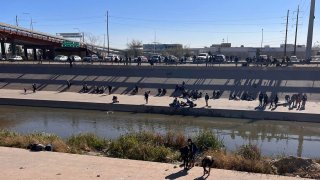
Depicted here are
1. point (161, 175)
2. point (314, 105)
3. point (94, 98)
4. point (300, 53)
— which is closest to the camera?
point (161, 175)

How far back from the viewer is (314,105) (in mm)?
28188

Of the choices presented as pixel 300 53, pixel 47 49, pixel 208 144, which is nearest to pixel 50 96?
pixel 208 144

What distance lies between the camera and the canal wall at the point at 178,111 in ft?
82.3

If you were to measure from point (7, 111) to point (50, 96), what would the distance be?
486 cm

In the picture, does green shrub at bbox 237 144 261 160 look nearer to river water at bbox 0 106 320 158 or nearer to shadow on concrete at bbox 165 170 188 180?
shadow on concrete at bbox 165 170 188 180

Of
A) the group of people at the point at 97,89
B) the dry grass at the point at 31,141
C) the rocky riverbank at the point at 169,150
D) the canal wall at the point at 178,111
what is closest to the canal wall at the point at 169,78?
the group of people at the point at 97,89

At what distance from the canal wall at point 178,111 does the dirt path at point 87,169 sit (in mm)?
13634

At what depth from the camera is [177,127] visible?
23875 millimetres

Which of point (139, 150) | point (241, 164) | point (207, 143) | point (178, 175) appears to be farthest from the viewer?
point (207, 143)

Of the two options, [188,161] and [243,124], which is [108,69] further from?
[188,161]

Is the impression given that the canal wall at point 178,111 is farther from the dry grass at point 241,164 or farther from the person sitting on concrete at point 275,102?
the dry grass at point 241,164

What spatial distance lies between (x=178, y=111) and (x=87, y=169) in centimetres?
1518

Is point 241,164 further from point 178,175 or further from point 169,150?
point 169,150

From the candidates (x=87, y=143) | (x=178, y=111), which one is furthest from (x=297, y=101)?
(x=87, y=143)
